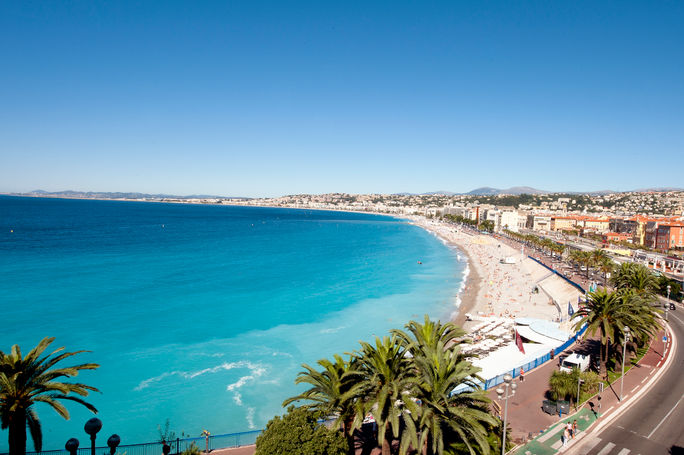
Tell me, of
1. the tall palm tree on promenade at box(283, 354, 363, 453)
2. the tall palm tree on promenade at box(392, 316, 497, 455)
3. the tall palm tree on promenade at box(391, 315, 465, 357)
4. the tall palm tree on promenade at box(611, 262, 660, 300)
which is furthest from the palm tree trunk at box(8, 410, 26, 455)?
the tall palm tree on promenade at box(611, 262, 660, 300)

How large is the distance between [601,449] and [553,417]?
8.72 feet

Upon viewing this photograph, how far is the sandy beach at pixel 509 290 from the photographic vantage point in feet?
132

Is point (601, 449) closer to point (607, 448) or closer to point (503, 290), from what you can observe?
point (607, 448)

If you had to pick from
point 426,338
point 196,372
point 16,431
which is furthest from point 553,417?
point 196,372

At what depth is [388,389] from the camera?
36.5 feet

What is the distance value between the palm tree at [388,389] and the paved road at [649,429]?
284 inches

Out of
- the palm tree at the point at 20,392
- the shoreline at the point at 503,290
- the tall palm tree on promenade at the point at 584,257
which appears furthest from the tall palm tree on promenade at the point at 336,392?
the tall palm tree on promenade at the point at 584,257

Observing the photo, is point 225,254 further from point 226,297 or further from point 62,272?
point 226,297

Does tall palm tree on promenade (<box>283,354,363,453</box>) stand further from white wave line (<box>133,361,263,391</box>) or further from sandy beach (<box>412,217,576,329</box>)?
sandy beach (<box>412,217,576,329</box>)

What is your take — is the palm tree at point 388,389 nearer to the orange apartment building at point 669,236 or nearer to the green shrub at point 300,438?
the green shrub at point 300,438

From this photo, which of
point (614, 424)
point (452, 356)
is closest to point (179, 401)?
point (452, 356)

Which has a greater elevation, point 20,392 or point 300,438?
point 20,392

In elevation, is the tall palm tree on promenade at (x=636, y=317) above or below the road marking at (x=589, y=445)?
above

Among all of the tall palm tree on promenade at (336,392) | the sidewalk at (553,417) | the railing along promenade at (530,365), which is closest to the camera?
the tall palm tree on promenade at (336,392)
